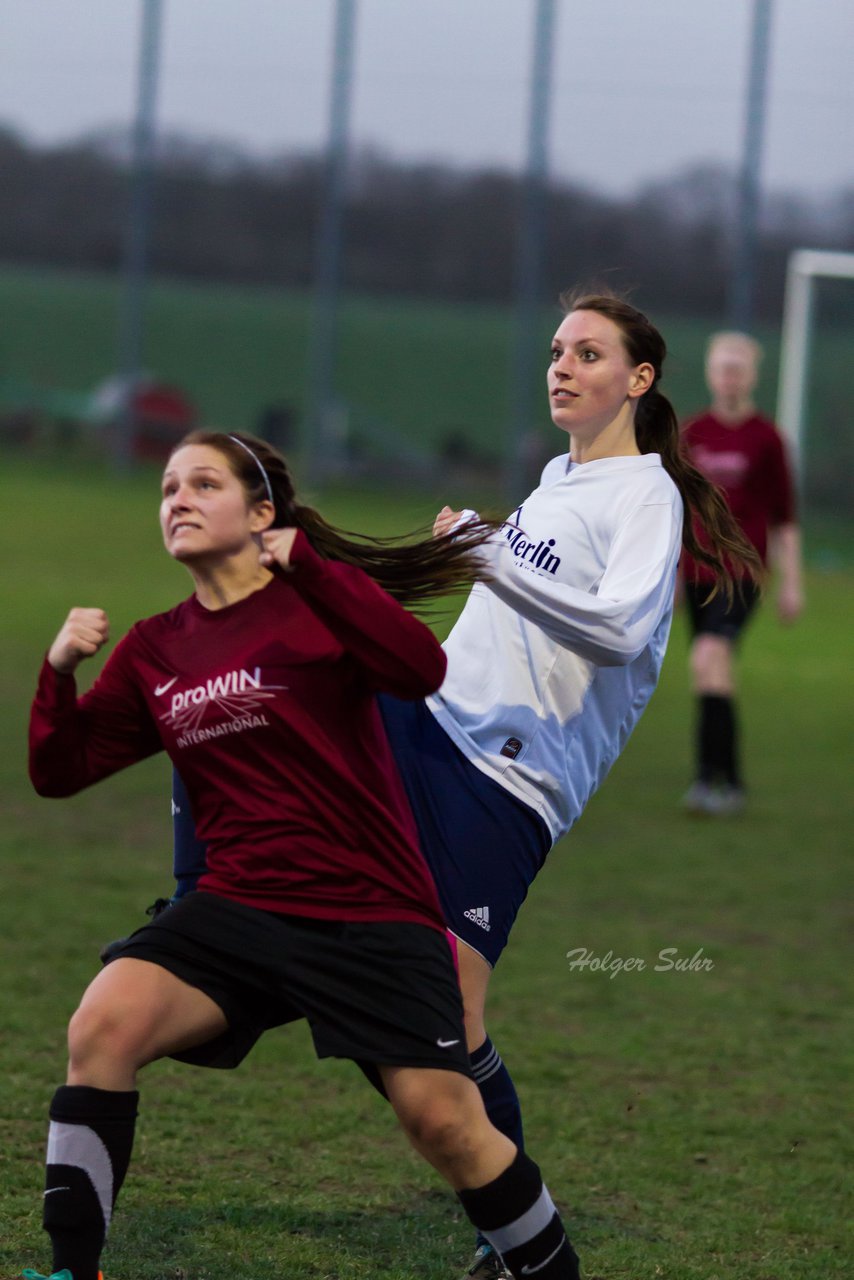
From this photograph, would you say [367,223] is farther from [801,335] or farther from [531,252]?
[801,335]

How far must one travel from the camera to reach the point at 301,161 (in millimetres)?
26000

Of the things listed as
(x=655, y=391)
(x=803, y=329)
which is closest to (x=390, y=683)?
(x=655, y=391)

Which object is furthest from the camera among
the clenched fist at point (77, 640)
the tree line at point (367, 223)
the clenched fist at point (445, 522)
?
the tree line at point (367, 223)

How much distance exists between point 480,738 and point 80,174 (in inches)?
987

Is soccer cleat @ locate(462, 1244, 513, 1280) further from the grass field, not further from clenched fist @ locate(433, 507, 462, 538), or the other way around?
clenched fist @ locate(433, 507, 462, 538)

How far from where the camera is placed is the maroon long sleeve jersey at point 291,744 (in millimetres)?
2850

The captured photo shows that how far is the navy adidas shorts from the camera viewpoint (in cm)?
322

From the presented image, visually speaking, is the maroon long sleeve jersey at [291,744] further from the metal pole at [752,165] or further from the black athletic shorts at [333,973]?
the metal pole at [752,165]

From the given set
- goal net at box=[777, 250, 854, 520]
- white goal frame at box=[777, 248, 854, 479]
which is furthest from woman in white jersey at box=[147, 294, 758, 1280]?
goal net at box=[777, 250, 854, 520]

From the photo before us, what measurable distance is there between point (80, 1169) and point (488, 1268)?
92 centimetres

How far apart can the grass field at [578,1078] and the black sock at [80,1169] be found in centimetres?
42

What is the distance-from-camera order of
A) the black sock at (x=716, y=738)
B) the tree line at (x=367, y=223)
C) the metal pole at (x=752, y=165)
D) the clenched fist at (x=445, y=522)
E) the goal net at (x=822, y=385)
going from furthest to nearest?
1. the tree line at (x=367, y=223)
2. the metal pole at (x=752, y=165)
3. the goal net at (x=822, y=385)
4. the black sock at (x=716, y=738)
5. the clenched fist at (x=445, y=522)

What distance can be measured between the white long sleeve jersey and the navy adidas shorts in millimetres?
35

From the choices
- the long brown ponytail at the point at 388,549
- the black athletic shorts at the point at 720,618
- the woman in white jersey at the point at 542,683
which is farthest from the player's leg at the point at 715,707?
the long brown ponytail at the point at 388,549
